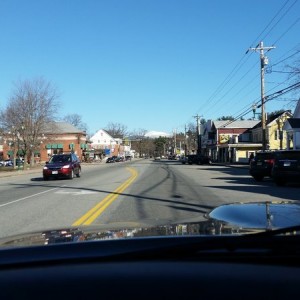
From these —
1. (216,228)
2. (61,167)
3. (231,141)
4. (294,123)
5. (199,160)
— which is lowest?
(199,160)

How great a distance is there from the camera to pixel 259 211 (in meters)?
3.34

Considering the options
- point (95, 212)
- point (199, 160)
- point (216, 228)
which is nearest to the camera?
point (216, 228)

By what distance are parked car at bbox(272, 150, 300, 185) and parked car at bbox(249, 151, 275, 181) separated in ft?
9.42

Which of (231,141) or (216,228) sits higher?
(231,141)

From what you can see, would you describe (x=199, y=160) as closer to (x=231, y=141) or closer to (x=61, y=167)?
(x=231, y=141)

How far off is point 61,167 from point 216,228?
1073 inches

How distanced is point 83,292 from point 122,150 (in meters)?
186

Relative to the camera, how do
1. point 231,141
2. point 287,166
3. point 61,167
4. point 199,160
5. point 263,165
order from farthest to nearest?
point 231,141 → point 199,160 → point 61,167 → point 263,165 → point 287,166

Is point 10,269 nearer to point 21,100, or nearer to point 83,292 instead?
point 83,292

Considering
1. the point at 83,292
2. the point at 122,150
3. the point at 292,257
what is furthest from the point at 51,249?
the point at 122,150

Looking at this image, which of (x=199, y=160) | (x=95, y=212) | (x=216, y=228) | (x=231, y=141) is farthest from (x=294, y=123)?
(x=216, y=228)

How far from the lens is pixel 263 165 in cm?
2595

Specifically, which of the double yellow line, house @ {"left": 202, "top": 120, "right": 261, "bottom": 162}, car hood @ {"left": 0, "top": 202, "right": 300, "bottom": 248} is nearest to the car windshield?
the double yellow line

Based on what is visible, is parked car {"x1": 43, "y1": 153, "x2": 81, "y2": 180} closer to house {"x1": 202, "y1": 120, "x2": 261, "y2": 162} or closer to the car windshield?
the car windshield
